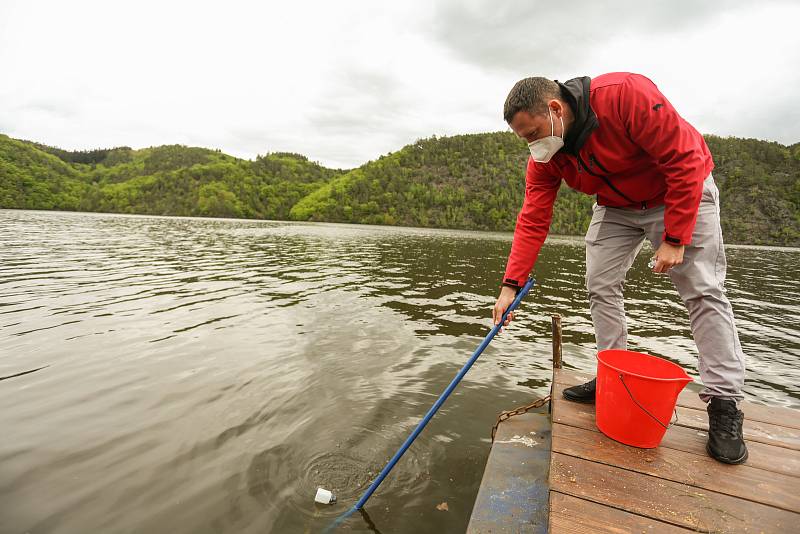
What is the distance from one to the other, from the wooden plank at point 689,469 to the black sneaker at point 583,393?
56 centimetres

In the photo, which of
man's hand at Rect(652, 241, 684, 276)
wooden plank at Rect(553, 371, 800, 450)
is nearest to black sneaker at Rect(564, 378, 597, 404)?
wooden plank at Rect(553, 371, 800, 450)

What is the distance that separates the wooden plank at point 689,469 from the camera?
2.05 metres

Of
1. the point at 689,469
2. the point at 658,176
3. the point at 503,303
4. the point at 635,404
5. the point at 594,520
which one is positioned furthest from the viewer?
the point at 503,303

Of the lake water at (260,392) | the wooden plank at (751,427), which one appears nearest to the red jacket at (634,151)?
the wooden plank at (751,427)

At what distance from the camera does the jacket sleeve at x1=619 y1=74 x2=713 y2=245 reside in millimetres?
2350

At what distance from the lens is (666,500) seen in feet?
6.55

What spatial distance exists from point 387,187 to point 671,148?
12438 cm

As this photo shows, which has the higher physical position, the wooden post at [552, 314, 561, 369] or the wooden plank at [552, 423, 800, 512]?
the wooden post at [552, 314, 561, 369]

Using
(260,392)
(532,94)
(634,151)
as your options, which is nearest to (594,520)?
(634,151)

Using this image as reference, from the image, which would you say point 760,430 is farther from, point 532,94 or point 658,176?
point 532,94

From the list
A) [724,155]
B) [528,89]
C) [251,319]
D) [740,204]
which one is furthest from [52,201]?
[724,155]

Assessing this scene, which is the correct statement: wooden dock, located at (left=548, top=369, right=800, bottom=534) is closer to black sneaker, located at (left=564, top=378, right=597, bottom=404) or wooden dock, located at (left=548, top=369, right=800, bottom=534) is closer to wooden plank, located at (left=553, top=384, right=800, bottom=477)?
wooden plank, located at (left=553, top=384, right=800, bottom=477)

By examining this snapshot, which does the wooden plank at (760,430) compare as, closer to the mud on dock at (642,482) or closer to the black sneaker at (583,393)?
the mud on dock at (642,482)

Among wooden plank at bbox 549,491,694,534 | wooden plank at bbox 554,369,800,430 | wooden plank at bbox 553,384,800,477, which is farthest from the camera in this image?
wooden plank at bbox 554,369,800,430
